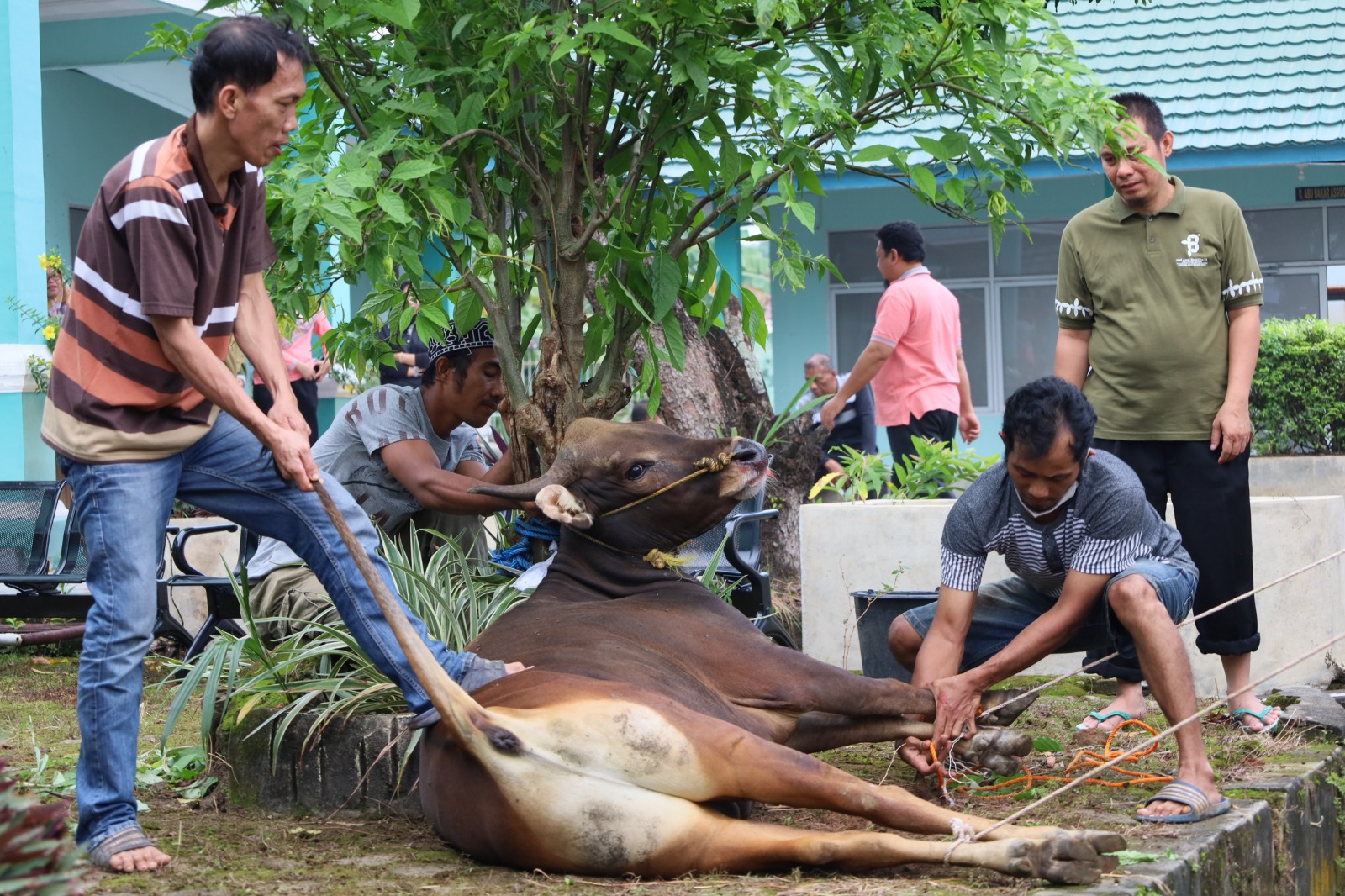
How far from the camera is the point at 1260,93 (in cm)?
1327

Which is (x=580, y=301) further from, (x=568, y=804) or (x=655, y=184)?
(x=568, y=804)

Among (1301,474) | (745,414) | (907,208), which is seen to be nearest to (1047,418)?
(745,414)

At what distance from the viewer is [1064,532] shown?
15.1 ft

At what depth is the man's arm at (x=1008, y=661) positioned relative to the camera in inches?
176

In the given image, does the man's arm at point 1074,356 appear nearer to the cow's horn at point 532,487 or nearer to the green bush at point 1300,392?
the cow's horn at point 532,487

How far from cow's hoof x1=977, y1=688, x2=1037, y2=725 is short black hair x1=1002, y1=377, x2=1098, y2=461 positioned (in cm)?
79

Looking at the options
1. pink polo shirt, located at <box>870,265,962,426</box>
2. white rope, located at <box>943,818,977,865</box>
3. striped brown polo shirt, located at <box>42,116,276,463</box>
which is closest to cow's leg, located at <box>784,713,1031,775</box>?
white rope, located at <box>943,818,977,865</box>

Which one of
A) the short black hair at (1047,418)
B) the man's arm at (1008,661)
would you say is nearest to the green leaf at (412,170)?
the short black hair at (1047,418)

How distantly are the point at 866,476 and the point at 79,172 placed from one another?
925 centimetres

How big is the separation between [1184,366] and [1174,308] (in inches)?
8.8

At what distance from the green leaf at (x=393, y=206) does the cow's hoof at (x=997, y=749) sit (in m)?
2.30

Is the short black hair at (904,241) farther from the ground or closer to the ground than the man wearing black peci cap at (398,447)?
farther from the ground

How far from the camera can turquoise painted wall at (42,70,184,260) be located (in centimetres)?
1309

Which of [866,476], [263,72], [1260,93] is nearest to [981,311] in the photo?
[1260,93]
